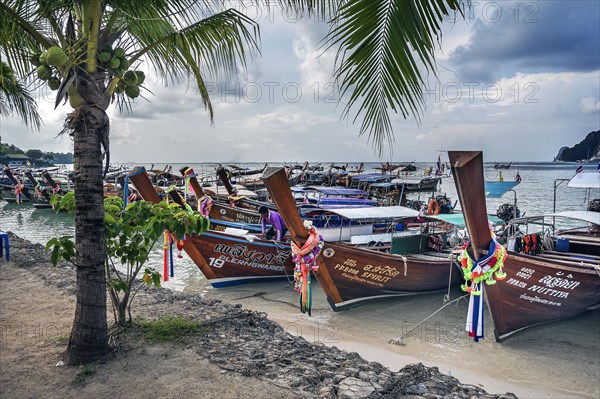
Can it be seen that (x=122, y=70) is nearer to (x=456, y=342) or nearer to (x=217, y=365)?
(x=217, y=365)

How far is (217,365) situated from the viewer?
379cm

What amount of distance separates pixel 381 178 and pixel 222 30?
2559cm

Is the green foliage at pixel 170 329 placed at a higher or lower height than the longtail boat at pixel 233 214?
lower

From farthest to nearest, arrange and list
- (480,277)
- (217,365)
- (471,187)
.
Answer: (480,277) → (471,187) → (217,365)

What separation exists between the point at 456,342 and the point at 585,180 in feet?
21.7

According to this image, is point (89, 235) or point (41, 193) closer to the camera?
point (89, 235)

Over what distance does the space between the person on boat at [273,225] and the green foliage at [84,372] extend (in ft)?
21.0

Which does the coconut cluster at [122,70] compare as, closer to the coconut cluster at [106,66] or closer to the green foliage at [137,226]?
the coconut cluster at [106,66]

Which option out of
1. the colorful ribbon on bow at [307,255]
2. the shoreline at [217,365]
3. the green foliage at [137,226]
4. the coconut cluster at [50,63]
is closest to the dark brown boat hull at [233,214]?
the colorful ribbon on bow at [307,255]

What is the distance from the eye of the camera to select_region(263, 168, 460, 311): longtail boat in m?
7.68

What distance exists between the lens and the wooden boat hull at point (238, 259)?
921 cm

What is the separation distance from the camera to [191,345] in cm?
424

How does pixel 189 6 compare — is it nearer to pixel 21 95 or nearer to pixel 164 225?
pixel 164 225

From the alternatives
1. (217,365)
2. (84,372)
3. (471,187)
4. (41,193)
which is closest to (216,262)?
(217,365)
